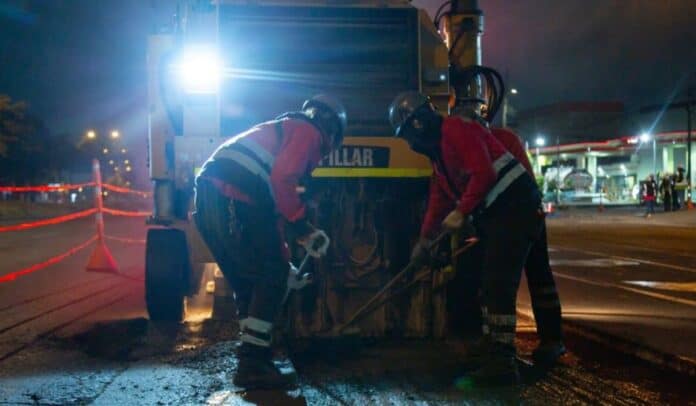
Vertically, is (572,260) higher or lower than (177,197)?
lower

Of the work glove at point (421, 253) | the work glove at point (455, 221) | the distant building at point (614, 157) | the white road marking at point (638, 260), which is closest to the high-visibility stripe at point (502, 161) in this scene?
the work glove at point (455, 221)

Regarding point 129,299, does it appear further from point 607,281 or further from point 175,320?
point 607,281

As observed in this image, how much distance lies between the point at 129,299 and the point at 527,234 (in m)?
4.78

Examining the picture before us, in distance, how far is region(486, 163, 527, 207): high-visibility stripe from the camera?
438cm

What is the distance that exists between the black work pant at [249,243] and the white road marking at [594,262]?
25.8ft

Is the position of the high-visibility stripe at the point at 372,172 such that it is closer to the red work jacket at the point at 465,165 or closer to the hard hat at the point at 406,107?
the red work jacket at the point at 465,165

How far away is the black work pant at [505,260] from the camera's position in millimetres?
4383

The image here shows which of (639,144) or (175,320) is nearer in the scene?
(175,320)

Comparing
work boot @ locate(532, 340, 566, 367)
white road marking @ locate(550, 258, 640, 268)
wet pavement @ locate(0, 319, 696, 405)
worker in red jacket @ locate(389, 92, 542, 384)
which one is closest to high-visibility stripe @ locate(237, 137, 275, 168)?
worker in red jacket @ locate(389, 92, 542, 384)

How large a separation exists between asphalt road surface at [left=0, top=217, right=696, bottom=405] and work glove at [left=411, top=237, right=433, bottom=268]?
2.17 feet

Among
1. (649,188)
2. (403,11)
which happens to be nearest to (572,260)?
(403,11)

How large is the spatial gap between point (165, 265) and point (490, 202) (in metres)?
2.89

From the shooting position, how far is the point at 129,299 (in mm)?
7629

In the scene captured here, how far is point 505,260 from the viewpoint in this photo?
4391 millimetres
